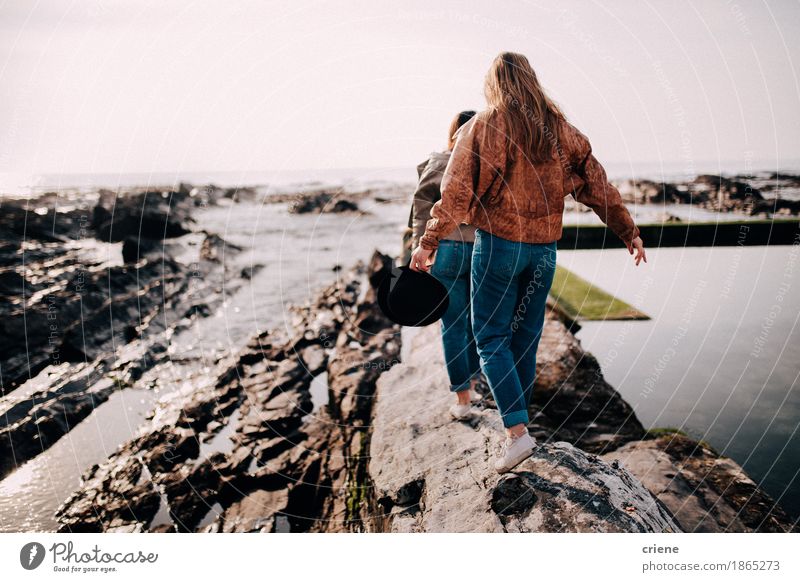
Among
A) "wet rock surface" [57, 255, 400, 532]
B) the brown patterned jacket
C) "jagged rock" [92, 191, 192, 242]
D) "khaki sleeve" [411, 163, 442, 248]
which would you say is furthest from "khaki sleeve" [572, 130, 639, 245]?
"jagged rock" [92, 191, 192, 242]

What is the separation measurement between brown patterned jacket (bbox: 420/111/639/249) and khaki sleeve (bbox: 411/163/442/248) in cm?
51

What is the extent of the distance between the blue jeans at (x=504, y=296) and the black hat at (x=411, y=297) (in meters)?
0.39

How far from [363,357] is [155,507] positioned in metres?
2.74

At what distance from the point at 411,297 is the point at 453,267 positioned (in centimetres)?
39

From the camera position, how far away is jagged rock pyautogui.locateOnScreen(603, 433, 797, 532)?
130 inches

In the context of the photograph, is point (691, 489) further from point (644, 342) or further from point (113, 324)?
point (113, 324)

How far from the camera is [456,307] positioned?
11.8 ft

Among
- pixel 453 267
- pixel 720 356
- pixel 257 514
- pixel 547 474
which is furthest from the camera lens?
pixel 720 356

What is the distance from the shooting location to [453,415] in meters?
3.70

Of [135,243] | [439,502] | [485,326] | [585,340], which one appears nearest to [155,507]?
[439,502]

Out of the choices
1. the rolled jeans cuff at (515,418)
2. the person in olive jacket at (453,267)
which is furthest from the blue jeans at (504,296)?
the person in olive jacket at (453,267)

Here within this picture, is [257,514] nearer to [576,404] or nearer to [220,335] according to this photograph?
[576,404]

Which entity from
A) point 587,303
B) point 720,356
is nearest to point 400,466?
point 720,356

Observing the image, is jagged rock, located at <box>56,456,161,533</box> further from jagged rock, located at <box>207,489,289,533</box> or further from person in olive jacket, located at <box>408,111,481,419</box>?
person in olive jacket, located at <box>408,111,481,419</box>
